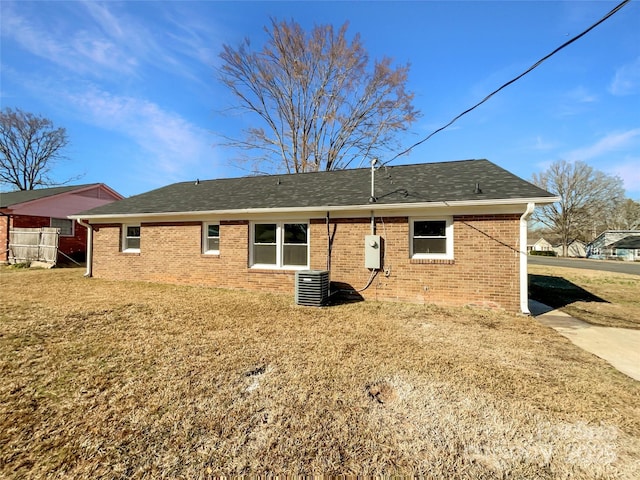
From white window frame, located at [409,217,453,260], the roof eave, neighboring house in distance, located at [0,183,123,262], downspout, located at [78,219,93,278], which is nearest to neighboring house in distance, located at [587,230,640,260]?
the roof eave

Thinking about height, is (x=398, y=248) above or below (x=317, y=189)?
below

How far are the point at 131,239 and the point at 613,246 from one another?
60.8 m

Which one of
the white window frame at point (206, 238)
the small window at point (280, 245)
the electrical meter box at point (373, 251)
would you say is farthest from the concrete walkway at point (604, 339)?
the white window frame at point (206, 238)

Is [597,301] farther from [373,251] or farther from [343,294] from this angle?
[343,294]

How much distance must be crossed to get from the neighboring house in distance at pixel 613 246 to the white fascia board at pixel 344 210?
50544 mm

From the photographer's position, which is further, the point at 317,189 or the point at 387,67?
the point at 387,67

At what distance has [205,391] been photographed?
10.8 ft

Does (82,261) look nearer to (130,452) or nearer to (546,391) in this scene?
(130,452)

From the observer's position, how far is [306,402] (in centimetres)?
310

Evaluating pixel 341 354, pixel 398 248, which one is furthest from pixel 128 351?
pixel 398 248

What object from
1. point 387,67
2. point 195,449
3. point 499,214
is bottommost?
point 195,449

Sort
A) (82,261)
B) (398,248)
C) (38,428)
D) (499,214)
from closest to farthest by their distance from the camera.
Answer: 1. (38,428)
2. (499,214)
3. (398,248)
4. (82,261)

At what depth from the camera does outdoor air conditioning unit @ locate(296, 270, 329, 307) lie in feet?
25.0

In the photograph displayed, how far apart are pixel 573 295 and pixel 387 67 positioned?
16910 mm
